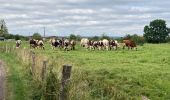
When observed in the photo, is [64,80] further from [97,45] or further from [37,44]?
[37,44]

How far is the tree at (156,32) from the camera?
13225 centimetres

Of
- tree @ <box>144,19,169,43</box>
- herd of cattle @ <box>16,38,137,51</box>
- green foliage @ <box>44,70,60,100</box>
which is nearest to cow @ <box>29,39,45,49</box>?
herd of cattle @ <box>16,38,137,51</box>

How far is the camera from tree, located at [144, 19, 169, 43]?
132 m

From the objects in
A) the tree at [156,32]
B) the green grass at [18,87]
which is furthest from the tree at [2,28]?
the green grass at [18,87]

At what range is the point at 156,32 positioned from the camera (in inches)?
5305

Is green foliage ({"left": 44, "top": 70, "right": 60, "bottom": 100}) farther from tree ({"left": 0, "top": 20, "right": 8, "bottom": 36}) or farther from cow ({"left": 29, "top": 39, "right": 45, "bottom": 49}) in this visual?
tree ({"left": 0, "top": 20, "right": 8, "bottom": 36})

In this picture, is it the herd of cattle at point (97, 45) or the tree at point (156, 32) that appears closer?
the herd of cattle at point (97, 45)

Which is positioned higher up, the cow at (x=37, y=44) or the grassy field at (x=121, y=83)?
the grassy field at (x=121, y=83)

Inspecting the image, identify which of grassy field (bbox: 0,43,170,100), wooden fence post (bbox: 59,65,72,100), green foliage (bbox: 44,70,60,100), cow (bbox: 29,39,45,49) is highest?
wooden fence post (bbox: 59,65,72,100)

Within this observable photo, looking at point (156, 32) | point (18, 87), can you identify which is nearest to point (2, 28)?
point (156, 32)

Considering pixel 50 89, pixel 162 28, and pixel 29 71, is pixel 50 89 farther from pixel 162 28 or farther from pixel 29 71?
pixel 162 28

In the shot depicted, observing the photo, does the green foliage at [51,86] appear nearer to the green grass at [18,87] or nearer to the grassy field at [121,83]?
the grassy field at [121,83]

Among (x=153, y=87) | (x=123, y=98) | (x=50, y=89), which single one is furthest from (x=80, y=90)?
(x=153, y=87)

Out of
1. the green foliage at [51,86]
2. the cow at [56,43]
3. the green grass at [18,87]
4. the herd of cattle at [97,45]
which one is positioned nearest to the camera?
the green foliage at [51,86]
